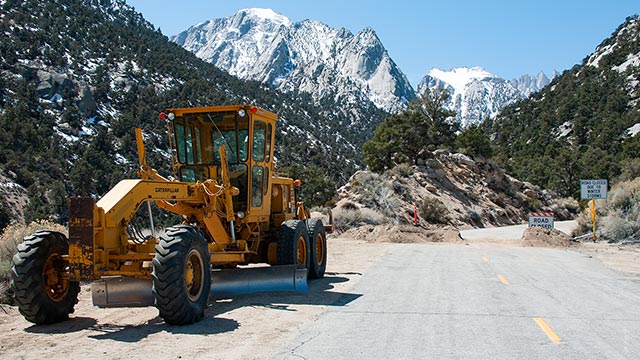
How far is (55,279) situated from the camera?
8281mm

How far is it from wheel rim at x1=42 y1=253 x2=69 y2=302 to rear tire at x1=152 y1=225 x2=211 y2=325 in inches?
59.4

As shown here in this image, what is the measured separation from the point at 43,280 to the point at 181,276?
1886 millimetres

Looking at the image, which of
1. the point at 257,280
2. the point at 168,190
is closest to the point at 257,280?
the point at 257,280

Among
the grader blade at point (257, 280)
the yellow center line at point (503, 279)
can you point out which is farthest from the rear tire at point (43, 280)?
the yellow center line at point (503, 279)

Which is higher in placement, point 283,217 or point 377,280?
point 283,217

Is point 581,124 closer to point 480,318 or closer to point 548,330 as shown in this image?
point 480,318

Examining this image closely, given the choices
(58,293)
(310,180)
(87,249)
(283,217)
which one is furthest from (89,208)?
(310,180)

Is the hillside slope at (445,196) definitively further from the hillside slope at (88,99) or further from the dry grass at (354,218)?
the hillside slope at (88,99)

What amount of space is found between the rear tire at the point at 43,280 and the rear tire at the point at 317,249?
19.3ft

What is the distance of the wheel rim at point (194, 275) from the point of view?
27.3 ft

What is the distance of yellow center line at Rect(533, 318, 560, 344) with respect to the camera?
→ 741 centimetres

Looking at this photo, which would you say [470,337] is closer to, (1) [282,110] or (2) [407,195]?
(2) [407,195]

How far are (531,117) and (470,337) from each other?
10150 cm

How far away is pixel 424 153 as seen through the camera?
167 ft
